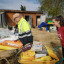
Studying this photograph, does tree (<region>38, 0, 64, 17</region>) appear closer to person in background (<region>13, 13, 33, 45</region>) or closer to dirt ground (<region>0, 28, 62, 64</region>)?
dirt ground (<region>0, 28, 62, 64</region>)

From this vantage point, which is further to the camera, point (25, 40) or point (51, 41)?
point (51, 41)

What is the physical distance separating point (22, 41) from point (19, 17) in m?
0.56

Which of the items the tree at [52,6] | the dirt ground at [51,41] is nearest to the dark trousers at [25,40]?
the dirt ground at [51,41]

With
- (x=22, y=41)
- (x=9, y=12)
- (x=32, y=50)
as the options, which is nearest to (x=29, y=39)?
(x=22, y=41)

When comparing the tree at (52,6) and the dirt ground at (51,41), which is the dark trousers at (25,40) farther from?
the tree at (52,6)

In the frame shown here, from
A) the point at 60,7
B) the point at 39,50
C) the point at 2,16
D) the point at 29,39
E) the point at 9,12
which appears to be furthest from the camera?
the point at 60,7

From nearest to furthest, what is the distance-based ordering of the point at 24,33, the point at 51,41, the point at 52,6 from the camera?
1. the point at 24,33
2. the point at 51,41
3. the point at 52,6

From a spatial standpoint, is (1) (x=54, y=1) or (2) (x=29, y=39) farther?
(1) (x=54, y=1)

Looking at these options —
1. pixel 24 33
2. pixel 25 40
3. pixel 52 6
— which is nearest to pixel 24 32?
pixel 24 33

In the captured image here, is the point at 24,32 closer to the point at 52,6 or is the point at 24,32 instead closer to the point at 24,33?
the point at 24,33

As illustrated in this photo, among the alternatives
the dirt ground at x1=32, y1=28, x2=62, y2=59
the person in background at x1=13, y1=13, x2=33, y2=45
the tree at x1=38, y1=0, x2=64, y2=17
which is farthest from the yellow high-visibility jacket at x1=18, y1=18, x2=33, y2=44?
the tree at x1=38, y1=0, x2=64, y2=17

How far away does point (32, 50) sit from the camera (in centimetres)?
189

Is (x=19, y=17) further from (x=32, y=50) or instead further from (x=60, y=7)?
(x=60, y=7)

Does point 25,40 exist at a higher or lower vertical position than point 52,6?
lower
